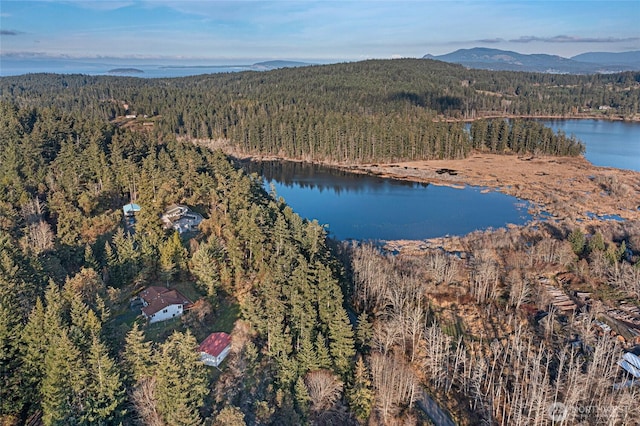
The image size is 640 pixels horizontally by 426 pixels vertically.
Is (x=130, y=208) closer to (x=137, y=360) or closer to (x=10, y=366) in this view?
(x=10, y=366)

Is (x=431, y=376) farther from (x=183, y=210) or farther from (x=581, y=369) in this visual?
(x=183, y=210)

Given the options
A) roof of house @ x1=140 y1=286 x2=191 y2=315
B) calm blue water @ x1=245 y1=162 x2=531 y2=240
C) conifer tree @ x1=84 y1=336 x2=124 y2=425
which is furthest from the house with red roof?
calm blue water @ x1=245 y1=162 x2=531 y2=240

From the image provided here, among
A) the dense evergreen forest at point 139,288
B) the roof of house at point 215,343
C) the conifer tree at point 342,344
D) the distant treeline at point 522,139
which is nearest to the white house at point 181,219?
the dense evergreen forest at point 139,288

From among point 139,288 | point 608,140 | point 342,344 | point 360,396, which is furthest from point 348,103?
point 360,396

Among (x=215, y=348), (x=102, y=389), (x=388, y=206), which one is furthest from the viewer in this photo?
(x=388, y=206)

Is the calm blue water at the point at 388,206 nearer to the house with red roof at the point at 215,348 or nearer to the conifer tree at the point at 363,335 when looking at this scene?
the conifer tree at the point at 363,335

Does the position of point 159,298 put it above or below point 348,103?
below

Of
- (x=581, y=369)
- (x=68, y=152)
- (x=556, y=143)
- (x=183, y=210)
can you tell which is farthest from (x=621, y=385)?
(x=556, y=143)
